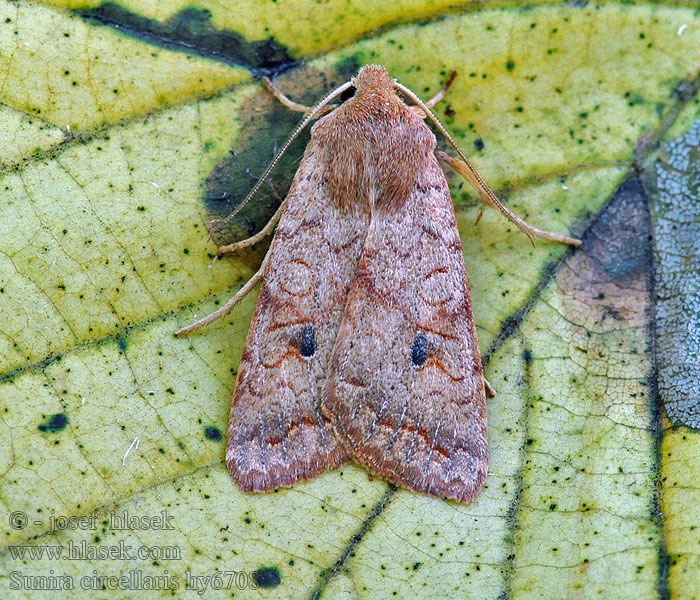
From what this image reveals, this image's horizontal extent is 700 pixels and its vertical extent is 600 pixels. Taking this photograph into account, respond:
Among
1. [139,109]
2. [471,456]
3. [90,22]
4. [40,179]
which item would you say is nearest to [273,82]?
[139,109]

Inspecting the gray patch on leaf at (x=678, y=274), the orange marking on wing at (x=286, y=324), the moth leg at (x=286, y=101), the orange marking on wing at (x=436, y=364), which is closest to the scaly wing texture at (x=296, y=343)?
the orange marking on wing at (x=286, y=324)

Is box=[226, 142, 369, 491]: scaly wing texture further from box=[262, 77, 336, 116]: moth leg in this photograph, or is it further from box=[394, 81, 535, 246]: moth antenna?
box=[394, 81, 535, 246]: moth antenna

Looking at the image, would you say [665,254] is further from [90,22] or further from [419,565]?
[90,22]

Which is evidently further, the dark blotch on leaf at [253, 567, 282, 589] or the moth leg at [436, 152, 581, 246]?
the moth leg at [436, 152, 581, 246]

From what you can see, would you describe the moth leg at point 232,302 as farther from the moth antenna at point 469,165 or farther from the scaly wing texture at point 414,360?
the moth antenna at point 469,165

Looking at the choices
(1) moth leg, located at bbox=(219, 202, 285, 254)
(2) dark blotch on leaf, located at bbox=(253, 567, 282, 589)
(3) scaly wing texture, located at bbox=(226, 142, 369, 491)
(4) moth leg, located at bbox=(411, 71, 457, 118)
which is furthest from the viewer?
(4) moth leg, located at bbox=(411, 71, 457, 118)

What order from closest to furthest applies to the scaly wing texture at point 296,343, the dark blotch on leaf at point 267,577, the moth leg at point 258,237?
the dark blotch on leaf at point 267,577 → the scaly wing texture at point 296,343 → the moth leg at point 258,237

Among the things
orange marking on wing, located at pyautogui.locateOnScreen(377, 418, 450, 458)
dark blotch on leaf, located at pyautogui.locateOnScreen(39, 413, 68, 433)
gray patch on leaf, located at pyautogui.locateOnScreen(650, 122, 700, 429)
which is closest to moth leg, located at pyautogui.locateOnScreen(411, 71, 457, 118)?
gray patch on leaf, located at pyautogui.locateOnScreen(650, 122, 700, 429)
